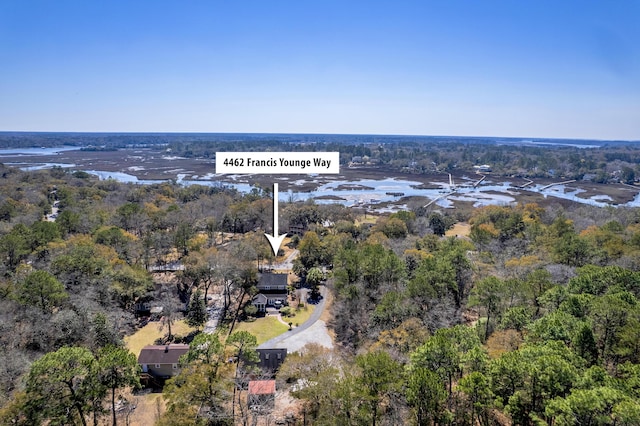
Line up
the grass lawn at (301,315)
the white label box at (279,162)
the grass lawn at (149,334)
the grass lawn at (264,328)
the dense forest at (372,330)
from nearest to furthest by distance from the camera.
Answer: the dense forest at (372,330) < the white label box at (279,162) < the grass lawn at (149,334) < the grass lawn at (264,328) < the grass lawn at (301,315)

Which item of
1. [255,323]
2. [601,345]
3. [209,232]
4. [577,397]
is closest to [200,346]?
[255,323]

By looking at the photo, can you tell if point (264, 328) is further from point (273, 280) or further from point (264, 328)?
point (273, 280)

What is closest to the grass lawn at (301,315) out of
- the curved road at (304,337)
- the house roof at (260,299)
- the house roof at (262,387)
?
the curved road at (304,337)

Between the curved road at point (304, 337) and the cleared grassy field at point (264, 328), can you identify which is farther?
the cleared grassy field at point (264, 328)

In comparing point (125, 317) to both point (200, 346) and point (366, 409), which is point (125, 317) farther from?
point (366, 409)

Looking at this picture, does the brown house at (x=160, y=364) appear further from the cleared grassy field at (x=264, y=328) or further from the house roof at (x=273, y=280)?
the house roof at (x=273, y=280)

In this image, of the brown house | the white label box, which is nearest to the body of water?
the white label box

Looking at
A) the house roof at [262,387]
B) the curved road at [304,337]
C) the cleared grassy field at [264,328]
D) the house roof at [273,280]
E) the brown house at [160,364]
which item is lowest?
the cleared grassy field at [264,328]

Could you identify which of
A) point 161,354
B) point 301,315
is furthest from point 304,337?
point 161,354
